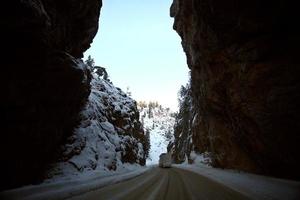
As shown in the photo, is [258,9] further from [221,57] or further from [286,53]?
[221,57]

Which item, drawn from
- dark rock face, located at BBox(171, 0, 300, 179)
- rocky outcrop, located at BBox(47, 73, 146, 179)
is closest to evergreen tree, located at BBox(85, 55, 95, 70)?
rocky outcrop, located at BBox(47, 73, 146, 179)

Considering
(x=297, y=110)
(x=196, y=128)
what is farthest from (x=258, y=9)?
(x=196, y=128)

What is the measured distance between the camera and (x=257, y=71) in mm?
17062

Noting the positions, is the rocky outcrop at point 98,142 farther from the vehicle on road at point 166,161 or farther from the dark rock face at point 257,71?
the dark rock face at point 257,71

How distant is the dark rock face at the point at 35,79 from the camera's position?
10695mm

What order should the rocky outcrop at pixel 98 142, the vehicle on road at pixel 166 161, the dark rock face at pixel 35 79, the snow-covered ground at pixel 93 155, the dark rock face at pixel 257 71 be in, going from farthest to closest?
the vehicle on road at pixel 166 161 < the rocky outcrop at pixel 98 142 < the dark rock face at pixel 257 71 < the snow-covered ground at pixel 93 155 < the dark rock face at pixel 35 79

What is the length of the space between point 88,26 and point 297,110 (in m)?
14.4

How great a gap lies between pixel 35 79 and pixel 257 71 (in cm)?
1252

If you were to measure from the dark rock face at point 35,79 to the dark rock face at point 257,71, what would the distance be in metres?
8.93

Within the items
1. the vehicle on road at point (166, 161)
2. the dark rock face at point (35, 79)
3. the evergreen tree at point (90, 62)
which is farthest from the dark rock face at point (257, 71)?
the evergreen tree at point (90, 62)

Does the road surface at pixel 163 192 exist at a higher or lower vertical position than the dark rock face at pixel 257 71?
lower

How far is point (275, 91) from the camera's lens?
15617 millimetres

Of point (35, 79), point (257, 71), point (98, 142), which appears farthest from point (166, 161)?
point (35, 79)

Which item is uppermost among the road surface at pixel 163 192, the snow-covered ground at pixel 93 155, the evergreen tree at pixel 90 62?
the evergreen tree at pixel 90 62
